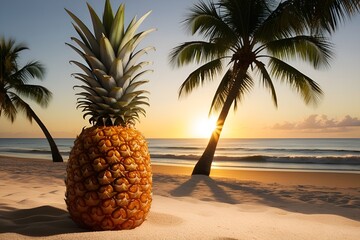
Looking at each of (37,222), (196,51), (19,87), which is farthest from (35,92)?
(37,222)

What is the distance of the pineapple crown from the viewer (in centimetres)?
317

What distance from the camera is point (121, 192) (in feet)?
Answer: 9.58

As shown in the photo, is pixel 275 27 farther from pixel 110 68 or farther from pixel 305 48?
pixel 110 68

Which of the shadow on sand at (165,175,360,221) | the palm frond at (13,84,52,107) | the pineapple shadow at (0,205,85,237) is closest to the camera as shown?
the pineapple shadow at (0,205,85,237)

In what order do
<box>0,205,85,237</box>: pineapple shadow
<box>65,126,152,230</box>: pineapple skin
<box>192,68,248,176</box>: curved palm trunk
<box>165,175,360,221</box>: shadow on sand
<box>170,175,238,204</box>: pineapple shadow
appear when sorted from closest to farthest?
<box>65,126,152,230</box>: pineapple skin → <box>0,205,85,237</box>: pineapple shadow → <box>165,175,360,221</box>: shadow on sand → <box>170,175,238,204</box>: pineapple shadow → <box>192,68,248,176</box>: curved palm trunk

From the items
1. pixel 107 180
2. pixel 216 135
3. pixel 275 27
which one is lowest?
pixel 107 180

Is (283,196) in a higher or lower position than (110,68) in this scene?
lower

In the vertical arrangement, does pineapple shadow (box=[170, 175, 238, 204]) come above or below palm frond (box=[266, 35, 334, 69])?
below

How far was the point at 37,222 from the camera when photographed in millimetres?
3359

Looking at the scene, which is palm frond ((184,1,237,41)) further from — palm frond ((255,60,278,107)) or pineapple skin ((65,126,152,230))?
pineapple skin ((65,126,152,230))

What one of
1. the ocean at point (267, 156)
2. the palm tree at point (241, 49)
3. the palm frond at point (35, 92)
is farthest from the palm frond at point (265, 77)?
the palm frond at point (35, 92)

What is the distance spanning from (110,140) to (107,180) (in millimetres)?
373

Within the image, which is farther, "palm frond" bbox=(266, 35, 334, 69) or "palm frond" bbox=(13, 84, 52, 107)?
"palm frond" bbox=(13, 84, 52, 107)

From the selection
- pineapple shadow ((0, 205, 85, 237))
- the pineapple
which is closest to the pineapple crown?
the pineapple
